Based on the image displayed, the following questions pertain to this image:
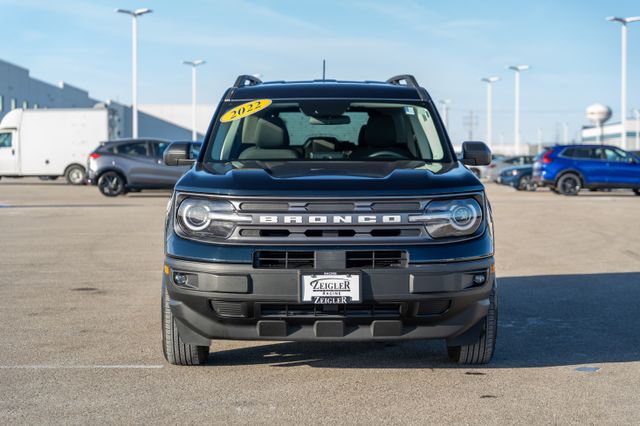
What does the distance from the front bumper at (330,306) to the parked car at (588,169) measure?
2664 cm

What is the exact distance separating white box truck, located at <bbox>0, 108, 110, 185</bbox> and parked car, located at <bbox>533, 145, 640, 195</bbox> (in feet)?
60.4

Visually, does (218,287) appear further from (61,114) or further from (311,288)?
(61,114)

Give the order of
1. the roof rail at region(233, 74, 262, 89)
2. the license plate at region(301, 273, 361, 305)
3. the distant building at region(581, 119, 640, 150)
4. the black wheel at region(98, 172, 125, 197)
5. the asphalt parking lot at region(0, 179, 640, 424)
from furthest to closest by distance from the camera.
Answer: the distant building at region(581, 119, 640, 150) < the black wheel at region(98, 172, 125, 197) < the roof rail at region(233, 74, 262, 89) < the license plate at region(301, 273, 361, 305) < the asphalt parking lot at region(0, 179, 640, 424)

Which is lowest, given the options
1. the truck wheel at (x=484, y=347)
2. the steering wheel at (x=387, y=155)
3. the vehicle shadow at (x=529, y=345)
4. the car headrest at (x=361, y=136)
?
the vehicle shadow at (x=529, y=345)

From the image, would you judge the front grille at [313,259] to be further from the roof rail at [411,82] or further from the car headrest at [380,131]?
the roof rail at [411,82]

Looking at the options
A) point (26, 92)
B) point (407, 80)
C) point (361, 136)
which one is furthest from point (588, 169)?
point (26, 92)

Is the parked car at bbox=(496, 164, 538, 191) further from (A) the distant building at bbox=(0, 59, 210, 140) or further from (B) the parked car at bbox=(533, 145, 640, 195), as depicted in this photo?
(A) the distant building at bbox=(0, 59, 210, 140)

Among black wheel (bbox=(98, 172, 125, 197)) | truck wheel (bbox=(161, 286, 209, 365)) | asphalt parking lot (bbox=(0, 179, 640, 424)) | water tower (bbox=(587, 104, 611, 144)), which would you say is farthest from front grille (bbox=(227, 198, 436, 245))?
water tower (bbox=(587, 104, 611, 144))

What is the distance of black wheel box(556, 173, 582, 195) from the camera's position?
31562mm

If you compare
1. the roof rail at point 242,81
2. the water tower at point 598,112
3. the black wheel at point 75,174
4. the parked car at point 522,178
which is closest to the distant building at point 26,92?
the black wheel at point 75,174

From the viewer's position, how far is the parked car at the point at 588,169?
3147 centimetres

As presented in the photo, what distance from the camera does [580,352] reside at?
22.0 feet

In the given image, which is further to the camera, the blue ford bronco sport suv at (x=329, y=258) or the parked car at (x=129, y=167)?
the parked car at (x=129, y=167)

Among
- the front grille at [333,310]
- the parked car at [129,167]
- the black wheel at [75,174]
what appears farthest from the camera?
the black wheel at [75,174]
